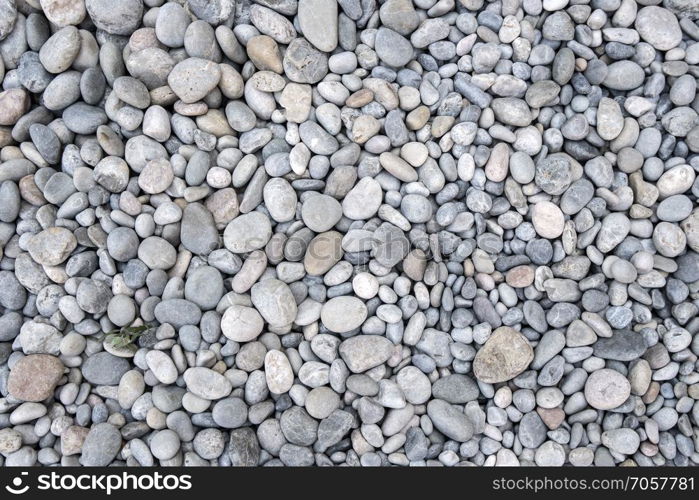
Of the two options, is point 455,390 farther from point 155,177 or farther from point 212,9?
point 212,9

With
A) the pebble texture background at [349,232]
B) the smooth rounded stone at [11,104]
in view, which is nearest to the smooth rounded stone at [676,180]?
the pebble texture background at [349,232]

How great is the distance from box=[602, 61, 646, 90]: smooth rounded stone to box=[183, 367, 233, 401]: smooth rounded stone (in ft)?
4.74

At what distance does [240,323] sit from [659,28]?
1.53 metres

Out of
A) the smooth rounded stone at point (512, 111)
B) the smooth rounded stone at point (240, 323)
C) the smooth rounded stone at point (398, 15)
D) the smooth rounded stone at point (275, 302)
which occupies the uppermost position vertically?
the smooth rounded stone at point (398, 15)

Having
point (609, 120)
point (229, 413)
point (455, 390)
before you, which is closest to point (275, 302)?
point (229, 413)

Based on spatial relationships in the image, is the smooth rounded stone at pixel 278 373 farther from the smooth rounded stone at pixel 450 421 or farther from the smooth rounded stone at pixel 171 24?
the smooth rounded stone at pixel 171 24

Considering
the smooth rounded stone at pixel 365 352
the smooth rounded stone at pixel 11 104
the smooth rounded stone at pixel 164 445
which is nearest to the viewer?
the smooth rounded stone at pixel 164 445

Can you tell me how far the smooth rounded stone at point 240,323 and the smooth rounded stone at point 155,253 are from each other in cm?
24

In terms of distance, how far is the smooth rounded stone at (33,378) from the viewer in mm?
1604

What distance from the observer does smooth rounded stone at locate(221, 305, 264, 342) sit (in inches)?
64.6

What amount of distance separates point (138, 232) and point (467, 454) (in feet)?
3.66

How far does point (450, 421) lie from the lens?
1628 millimetres

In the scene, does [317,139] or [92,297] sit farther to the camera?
[317,139]

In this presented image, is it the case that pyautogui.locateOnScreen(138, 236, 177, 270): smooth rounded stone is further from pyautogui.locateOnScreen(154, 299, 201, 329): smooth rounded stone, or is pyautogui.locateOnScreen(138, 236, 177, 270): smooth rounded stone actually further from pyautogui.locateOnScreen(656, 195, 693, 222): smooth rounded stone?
pyautogui.locateOnScreen(656, 195, 693, 222): smooth rounded stone
